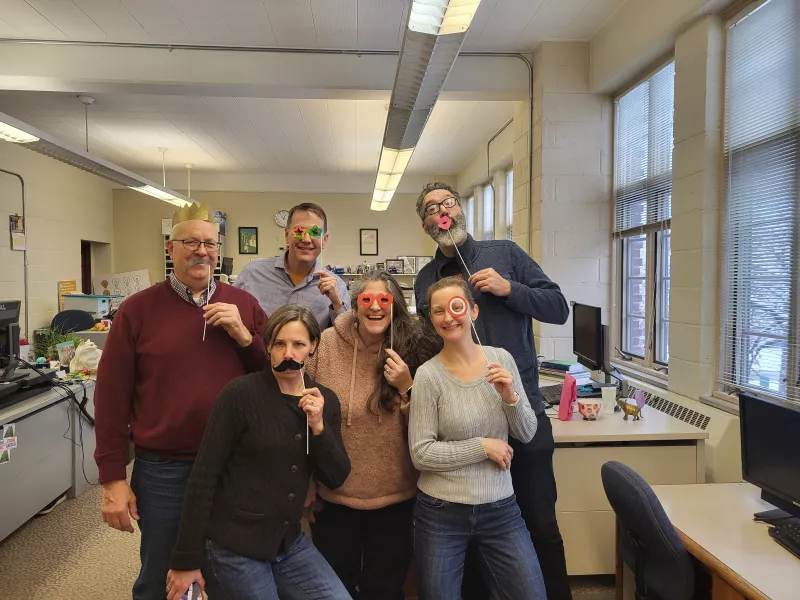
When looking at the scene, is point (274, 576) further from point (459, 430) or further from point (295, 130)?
point (295, 130)

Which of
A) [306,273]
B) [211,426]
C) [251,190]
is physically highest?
[251,190]

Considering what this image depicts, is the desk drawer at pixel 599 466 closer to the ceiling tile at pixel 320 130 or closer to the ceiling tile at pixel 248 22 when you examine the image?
the ceiling tile at pixel 248 22

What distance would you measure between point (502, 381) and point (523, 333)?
1.63ft

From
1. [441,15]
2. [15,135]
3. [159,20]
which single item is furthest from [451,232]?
[15,135]

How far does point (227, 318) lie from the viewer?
1.52 metres

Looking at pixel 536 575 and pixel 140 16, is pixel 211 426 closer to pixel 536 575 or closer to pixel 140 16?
pixel 536 575

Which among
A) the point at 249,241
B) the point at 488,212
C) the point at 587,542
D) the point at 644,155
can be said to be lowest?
the point at 587,542

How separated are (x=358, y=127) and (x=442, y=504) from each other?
483cm

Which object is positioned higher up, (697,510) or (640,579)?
(697,510)

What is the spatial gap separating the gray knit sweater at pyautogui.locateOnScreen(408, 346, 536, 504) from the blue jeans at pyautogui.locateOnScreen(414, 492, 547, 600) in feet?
0.15

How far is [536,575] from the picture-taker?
1555mm

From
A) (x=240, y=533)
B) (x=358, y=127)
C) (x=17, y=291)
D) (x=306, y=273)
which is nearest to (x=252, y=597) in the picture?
(x=240, y=533)

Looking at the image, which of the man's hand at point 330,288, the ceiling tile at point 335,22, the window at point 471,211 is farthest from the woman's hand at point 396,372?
the window at point 471,211

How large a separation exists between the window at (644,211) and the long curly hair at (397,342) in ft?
6.64
